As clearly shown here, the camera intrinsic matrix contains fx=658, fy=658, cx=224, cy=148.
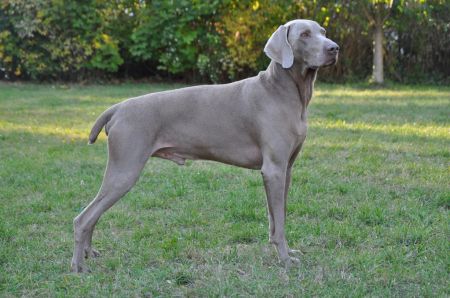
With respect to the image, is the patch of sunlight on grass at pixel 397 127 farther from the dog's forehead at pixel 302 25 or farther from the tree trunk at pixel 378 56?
the tree trunk at pixel 378 56

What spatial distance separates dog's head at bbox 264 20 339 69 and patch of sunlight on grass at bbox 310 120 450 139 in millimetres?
4347

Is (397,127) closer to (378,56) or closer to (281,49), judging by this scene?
(281,49)

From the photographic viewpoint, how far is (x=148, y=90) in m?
14.3

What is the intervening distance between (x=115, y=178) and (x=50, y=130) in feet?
17.4

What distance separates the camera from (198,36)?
15898 millimetres

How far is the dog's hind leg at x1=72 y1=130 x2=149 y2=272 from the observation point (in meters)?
3.89

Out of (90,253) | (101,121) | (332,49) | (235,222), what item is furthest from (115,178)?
(332,49)

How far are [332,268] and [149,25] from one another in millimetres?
12778

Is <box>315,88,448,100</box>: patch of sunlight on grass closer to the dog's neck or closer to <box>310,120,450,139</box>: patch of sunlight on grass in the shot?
<box>310,120,450,139</box>: patch of sunlight on grass

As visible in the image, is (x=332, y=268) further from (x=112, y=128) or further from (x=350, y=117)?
(x=350, y=117)

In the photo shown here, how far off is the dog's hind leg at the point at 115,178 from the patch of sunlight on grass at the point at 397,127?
4972 millimetres

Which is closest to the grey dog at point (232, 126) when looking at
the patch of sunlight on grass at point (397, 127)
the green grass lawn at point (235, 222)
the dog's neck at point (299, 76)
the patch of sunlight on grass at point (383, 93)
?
the dog's neck at point (299, 76)

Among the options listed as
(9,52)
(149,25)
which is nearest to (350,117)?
(149,25)

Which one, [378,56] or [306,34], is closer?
[306,34]
